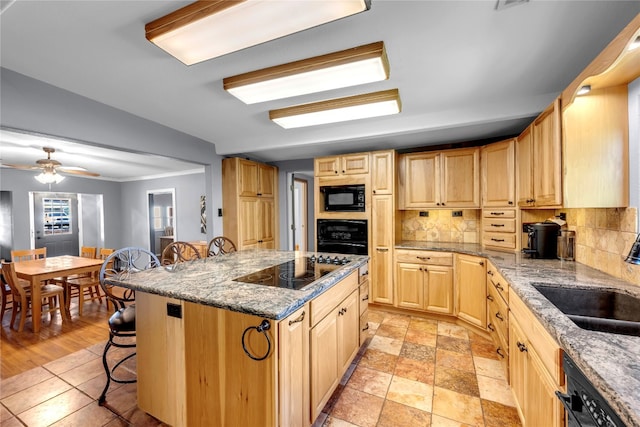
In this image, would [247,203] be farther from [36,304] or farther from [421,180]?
[36,304]

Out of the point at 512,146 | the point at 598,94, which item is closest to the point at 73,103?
the point at 598,94

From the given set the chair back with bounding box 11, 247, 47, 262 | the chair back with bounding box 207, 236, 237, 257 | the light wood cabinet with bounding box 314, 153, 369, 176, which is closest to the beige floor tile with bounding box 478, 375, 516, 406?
the light wood cabinet with bounding box 314, 153, 369, 176

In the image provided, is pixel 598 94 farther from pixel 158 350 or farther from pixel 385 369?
pixel 158 350

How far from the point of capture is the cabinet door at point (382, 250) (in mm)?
3258

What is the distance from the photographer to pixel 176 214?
5.79m

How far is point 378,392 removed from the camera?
6.11ft

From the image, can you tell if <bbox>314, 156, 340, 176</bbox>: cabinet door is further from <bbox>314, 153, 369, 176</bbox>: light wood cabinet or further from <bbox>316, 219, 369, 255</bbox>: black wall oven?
<bbox>316, 219, 369, 255</bbox>: black wall oven

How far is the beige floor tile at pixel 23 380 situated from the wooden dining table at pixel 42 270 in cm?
110

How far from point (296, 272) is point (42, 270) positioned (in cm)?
352

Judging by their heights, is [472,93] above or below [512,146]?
above

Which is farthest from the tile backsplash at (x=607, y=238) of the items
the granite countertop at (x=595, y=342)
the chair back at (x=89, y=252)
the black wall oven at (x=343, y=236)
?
the chair back at (x=89, y=252)

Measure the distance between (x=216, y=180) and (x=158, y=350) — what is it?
267cm

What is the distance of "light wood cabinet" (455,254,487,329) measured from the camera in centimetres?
258

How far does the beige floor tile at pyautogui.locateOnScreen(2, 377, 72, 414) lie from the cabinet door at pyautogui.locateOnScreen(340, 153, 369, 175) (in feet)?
11.1
